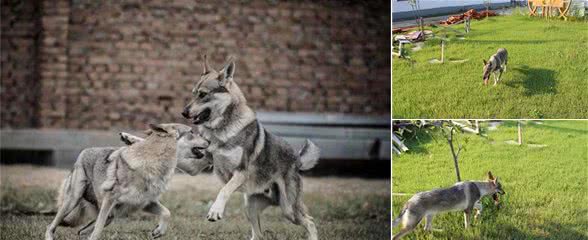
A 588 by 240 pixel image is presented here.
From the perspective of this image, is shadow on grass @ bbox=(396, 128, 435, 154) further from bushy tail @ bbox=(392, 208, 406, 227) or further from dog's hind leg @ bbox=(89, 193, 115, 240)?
dog's hind leg @ bbox=(89, 193, 115, 240)

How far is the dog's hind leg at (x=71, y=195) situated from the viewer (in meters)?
7.91

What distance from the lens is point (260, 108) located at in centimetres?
A: 1020

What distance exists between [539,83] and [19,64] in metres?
5.13

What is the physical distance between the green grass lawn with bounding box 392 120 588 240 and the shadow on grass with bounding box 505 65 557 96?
23 cm

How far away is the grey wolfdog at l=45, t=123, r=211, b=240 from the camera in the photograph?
772cm

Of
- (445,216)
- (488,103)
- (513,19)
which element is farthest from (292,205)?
(513,19)

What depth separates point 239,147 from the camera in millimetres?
7809

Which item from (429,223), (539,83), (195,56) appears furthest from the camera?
(195,56)

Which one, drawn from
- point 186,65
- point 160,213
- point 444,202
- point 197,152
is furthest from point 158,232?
point 186,65

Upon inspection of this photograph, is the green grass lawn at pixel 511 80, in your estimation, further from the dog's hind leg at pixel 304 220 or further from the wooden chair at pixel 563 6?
the dog's hind leg at pixel 304 220

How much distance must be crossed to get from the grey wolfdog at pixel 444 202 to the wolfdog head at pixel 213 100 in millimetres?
1465

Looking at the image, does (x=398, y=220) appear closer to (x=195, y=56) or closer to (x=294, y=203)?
→ (x=294, y=203)

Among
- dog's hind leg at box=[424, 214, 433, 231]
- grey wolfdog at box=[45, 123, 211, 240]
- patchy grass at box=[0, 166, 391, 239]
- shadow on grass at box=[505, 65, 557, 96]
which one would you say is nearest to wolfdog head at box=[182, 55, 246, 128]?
→ grey wolfdog at box=[45, 123, 211, 240]

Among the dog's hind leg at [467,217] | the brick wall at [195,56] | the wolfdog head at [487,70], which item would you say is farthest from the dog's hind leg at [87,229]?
the wolfdog head at [487,70]
